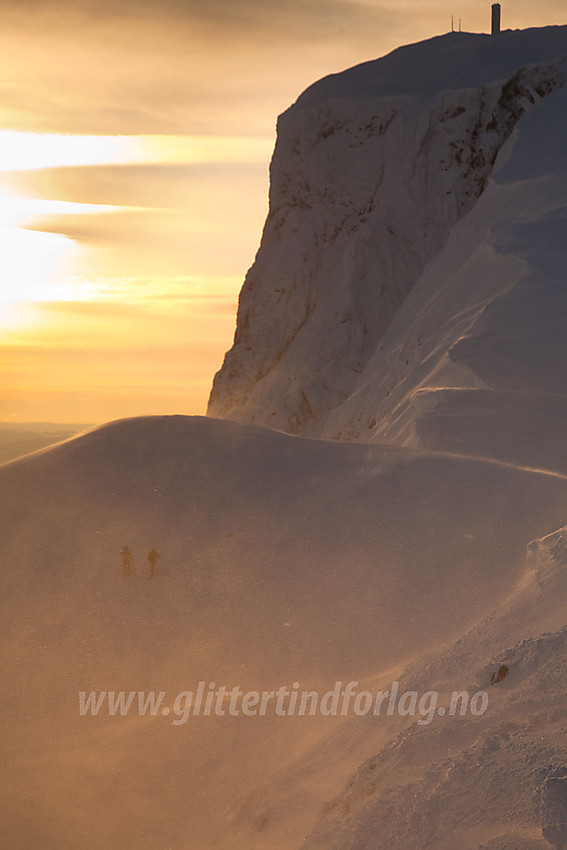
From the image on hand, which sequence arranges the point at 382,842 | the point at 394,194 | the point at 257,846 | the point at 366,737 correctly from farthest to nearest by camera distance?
the point at 394,194 < the point at 366,737 < the point at 257,846 < the point at 382,842

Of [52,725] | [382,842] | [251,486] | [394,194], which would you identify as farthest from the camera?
[394,194]

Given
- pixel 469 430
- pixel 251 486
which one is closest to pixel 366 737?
pixel 251 486

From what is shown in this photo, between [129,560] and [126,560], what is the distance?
1.2 inches

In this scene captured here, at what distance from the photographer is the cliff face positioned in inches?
761

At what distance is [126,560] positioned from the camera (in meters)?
7.07

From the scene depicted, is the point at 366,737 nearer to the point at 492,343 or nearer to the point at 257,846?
the point at 257,846

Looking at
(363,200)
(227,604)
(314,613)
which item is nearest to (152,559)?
(227,604)

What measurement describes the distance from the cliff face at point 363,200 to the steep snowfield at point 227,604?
9.82 meters

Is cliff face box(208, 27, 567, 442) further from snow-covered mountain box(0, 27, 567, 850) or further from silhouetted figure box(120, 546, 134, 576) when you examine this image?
silhouetted figure box(120, 546, 134, 576)

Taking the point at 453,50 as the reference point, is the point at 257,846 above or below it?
below

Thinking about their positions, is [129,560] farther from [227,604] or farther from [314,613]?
[314,613]

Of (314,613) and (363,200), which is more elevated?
(363,200)

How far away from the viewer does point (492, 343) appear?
1125cm

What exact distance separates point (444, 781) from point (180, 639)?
2.96m
